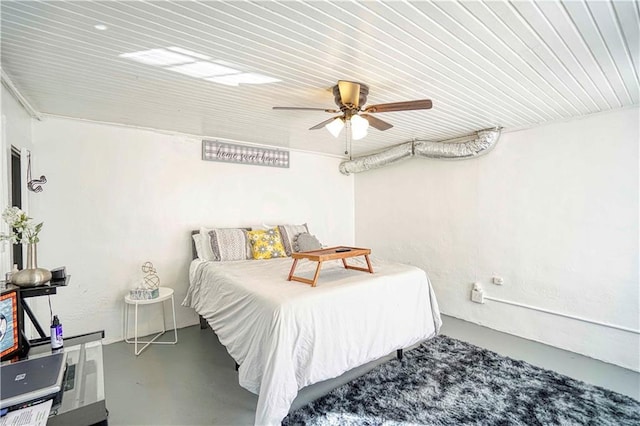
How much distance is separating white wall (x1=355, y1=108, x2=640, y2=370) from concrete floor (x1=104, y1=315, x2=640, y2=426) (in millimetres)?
316

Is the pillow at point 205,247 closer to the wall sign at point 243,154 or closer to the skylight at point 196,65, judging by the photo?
the wall sign at point 243,154

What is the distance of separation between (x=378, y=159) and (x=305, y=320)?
3169 millimetres

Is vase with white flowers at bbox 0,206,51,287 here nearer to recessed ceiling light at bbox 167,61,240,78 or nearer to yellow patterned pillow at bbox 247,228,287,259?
recessed ceiling light at bbox 167,61,240,78

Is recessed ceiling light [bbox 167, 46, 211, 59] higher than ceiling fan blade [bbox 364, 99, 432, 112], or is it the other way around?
recessed ceiling light [bbox 167, 46, 211, 59]

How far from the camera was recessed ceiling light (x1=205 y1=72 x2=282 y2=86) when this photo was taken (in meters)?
2.09

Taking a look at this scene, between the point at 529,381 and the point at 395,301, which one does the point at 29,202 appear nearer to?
the point at 395,301

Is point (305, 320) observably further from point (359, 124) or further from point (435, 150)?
point (435, 150)

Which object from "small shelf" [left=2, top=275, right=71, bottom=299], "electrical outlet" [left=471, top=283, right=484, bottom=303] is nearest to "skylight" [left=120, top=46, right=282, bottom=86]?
"small shelf" [left=2, top=275, right=71, bottom=299]

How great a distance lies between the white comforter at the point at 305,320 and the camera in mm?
1781

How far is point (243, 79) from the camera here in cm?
214

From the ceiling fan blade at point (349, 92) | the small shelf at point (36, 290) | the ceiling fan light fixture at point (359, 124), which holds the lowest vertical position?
the small shelf at point (36, 290)

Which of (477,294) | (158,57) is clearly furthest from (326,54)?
(477,294)

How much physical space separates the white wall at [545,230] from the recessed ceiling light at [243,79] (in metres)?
2.78

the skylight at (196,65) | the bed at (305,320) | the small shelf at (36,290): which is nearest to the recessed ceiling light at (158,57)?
the skylight at (196,65)
